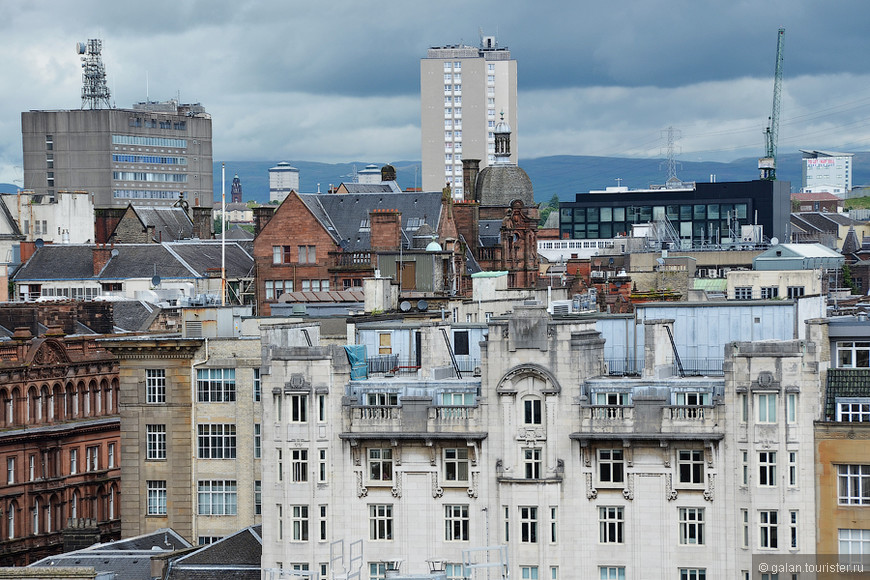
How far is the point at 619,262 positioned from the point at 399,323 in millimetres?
108516

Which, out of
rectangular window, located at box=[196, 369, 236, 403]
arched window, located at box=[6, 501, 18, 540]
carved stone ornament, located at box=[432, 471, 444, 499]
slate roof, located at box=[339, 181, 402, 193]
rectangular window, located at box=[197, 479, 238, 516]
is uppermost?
slate roof, located at box=[339, 181, 402, 193]

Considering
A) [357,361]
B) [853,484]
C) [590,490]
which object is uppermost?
[357,361]

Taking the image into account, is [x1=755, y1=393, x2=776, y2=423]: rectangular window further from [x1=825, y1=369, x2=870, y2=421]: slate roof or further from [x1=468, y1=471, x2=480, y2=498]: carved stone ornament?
[x1=468, y1=471, x2=480, y2=498]: carved stone ornament

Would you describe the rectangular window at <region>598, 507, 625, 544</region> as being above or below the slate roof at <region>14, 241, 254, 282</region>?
below

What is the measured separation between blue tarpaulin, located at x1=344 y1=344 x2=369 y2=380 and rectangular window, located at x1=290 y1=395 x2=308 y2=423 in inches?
108

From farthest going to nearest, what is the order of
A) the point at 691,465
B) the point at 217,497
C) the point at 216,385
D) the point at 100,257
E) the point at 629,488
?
the point at 100,257 → the point at 217,497 → the point at 216,385 → the point at 629,488 → the point at 691,465

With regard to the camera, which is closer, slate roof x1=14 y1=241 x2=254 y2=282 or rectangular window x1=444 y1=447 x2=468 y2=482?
rectangular window x1=444 y1=447 x2=468 y2=482

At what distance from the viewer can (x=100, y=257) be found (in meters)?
160

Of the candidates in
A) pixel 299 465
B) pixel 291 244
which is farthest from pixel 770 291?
pixel 299 465

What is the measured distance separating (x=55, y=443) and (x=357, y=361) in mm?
33811

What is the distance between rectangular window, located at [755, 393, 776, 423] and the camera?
66.8 meters

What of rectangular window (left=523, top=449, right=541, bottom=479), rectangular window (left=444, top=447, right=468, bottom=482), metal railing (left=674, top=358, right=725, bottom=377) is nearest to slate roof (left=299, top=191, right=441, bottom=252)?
metal railing (left=674, top=358, right=725, bottom=377)

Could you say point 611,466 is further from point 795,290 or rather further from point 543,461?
point 795,290

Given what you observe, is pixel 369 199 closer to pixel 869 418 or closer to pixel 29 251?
pixel 29 251
